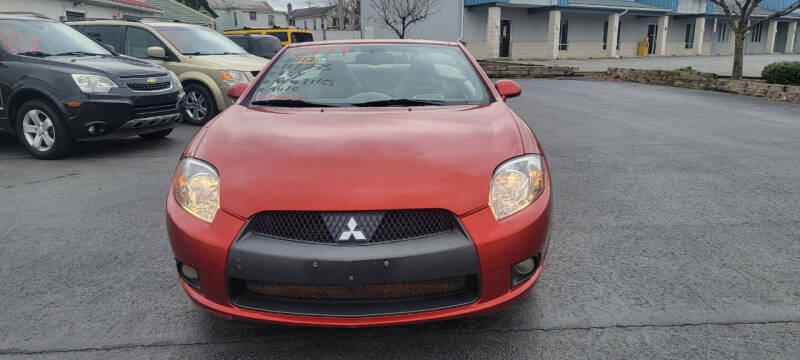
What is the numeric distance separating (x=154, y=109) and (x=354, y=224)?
5.72 metres

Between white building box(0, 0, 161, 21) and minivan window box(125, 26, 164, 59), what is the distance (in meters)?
8.96

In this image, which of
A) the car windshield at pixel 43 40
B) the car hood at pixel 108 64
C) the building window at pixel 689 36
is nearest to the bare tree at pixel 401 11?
the building window at pixel 689 36

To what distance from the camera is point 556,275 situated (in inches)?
129

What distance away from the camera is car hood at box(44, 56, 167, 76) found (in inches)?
257

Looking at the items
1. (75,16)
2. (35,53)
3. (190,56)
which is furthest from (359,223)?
(75,16)

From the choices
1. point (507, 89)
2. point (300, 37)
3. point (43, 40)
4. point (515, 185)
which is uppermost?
point (300, 37)

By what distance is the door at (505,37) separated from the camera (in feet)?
113

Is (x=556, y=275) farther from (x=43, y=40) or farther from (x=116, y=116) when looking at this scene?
(x=43, y=40)

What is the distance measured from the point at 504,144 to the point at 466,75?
1228 millimetres

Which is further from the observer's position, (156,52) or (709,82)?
(709,82)

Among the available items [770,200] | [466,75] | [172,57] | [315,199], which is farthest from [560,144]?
[172,57]

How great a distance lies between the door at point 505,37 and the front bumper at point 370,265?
111 feet

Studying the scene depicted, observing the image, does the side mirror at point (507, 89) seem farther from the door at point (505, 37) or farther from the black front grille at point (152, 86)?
→ the door at point (505, 37)

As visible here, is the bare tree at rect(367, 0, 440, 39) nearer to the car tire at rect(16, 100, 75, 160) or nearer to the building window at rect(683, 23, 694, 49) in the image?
the building window at rect(683, 23, 694, 49)
